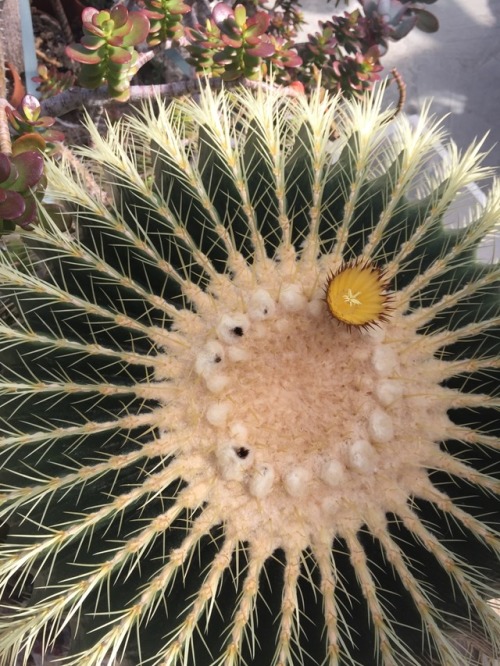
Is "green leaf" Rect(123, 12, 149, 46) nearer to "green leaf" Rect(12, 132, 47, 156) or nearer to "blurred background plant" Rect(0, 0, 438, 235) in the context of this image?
"blurred background plant" Rect(0, 0, 438, 235)

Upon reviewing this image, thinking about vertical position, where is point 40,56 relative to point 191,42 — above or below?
below

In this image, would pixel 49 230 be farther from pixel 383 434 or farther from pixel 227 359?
pixel 383 434

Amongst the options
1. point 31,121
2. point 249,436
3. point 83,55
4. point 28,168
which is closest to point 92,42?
point 83,55

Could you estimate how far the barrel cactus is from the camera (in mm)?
608

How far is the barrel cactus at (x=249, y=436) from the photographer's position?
608 millimetres

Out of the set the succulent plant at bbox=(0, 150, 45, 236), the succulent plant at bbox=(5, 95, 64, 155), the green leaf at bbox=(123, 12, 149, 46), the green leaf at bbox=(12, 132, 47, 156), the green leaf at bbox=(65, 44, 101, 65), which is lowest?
the succulent plant at bbox=(5, 95, 64, 155)

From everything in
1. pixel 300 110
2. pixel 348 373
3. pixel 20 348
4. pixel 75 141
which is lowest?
pixel 75 141

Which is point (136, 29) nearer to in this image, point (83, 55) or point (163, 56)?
point (83, 55)

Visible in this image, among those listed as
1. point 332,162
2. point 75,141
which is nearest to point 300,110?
point 332,162

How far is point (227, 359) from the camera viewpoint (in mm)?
646

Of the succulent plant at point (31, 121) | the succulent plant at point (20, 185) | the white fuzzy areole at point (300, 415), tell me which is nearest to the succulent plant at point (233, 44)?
the succulent plant at point (31, 121)

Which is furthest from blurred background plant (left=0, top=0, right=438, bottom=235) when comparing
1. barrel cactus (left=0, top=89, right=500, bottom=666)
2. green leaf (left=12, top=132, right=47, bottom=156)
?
barrel cactus (left=0, top=89, right=500, bottom=666)

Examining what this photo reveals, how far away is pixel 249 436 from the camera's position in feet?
2.07

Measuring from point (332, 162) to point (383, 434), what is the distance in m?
0.38
